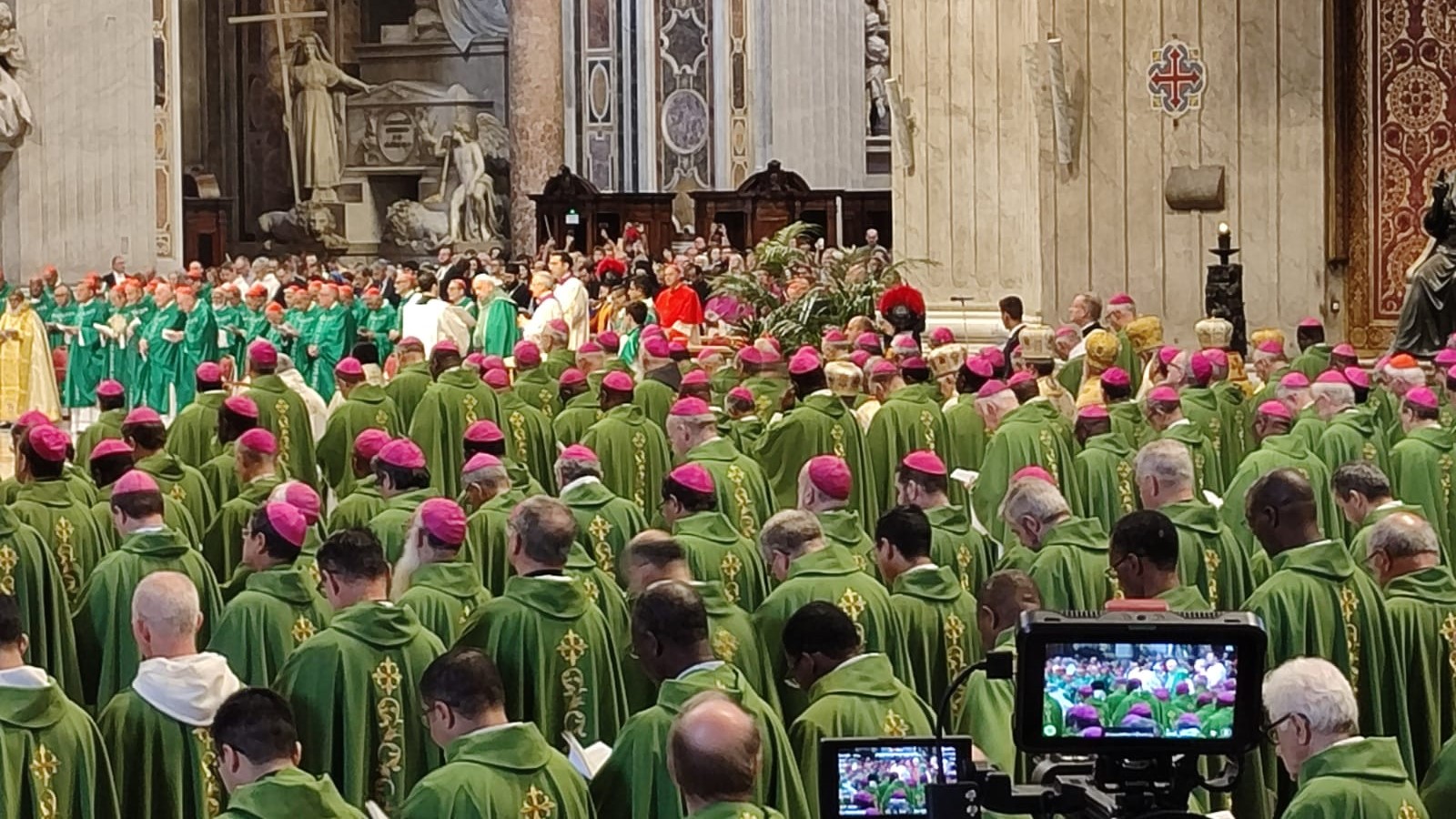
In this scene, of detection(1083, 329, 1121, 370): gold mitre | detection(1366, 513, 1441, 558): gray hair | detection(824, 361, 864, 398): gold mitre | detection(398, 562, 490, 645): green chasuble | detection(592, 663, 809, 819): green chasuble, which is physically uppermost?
detection(1083, 329, 1121, 370): gold mitre

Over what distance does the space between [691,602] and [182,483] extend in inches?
213

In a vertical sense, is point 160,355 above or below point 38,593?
above

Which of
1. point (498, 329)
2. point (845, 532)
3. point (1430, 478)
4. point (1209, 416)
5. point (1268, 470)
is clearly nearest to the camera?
point (845, 532)

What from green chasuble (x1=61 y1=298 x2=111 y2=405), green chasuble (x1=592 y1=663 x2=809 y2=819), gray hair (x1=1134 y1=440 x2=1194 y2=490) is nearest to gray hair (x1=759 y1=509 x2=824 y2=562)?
green chasuble (x1=592 y1=663 x2=809 y2=819)

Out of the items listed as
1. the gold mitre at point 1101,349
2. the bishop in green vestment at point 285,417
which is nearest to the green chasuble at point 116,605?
the bishop in green vestment at point 285,417

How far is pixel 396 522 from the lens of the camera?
9414 mm

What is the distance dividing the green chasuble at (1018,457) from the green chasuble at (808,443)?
3.12 ft

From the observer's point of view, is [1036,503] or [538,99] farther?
[538,99]

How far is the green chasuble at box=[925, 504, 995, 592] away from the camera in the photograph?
9.27 meters

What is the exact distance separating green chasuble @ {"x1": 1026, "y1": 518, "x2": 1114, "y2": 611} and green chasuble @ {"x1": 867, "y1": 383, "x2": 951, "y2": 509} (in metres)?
4.76

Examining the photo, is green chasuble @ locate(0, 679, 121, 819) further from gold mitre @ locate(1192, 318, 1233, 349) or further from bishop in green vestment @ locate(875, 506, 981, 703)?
gold mitre @ locate(1192, 318, 1233, 349)

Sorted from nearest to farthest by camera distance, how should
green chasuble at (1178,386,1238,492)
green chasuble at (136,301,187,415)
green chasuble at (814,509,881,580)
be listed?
green chasuble at (814,509,881,580)
green chasuble at (1178,386,1238,492)
green chasuble at (136,301,187,415)

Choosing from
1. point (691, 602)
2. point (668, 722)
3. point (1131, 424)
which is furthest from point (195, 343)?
point (668, 722)

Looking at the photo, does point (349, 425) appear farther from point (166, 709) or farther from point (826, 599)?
point (166, 709)
